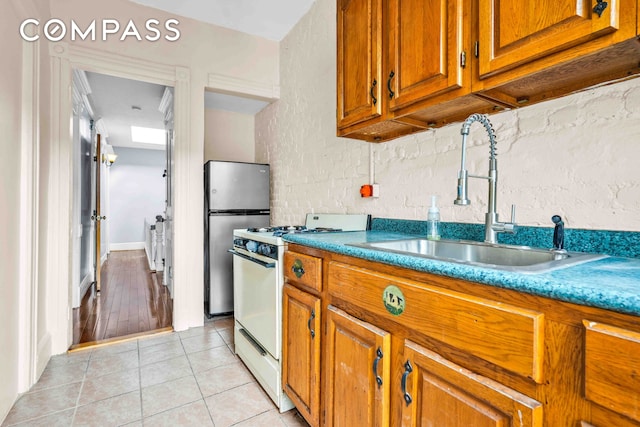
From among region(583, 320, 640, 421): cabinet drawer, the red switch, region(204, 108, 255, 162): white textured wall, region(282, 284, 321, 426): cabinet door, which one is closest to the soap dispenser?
the red switch

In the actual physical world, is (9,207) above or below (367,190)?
below

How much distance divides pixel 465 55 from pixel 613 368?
983 millimetres

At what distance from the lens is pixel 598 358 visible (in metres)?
0.53

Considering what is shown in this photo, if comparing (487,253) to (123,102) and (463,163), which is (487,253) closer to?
(463,163)

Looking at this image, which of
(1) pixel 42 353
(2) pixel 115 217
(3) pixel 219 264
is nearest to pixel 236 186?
(3) pixel 219 264

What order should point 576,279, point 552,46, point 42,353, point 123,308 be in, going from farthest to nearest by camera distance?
point 123,308 < point 42,353 < point 552,46 < point 576,279

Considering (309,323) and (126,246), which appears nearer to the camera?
(309,323)

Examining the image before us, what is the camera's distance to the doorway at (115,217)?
9.98 ft

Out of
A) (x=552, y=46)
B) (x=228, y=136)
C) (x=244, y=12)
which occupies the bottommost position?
(x=552, y=46)

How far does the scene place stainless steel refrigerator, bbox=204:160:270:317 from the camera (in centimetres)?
303

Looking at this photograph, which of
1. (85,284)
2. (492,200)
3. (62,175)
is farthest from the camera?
(85,284)

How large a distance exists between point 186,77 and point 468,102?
244 centimetres

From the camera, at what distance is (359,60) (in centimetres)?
156

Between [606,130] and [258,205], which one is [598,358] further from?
[258,205]
